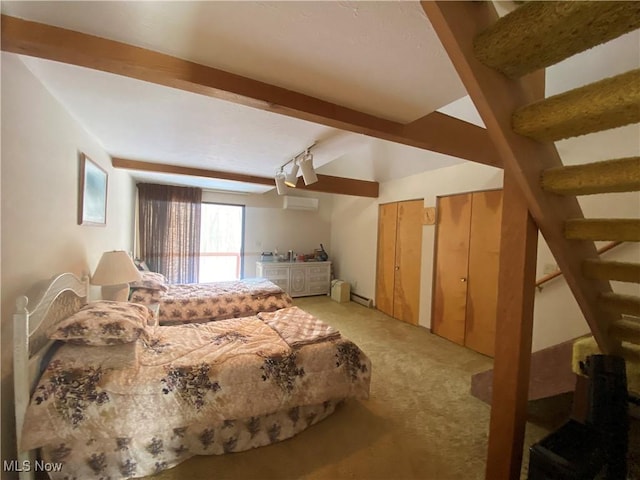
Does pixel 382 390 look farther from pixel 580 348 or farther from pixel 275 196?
pixel 275 196

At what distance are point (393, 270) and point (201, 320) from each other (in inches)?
120

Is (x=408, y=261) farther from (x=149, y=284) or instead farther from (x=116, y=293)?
(x=116, y=293)

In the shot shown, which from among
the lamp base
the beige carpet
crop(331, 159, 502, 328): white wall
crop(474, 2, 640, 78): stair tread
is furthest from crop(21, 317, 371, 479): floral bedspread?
crop(331, 159, 502, 328): white wall

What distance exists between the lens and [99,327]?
59.1 inches

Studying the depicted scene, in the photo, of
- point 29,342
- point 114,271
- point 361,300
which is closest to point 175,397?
point 29,342

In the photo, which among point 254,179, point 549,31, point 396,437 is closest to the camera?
point 549,31

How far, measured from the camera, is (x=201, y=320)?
122 inches

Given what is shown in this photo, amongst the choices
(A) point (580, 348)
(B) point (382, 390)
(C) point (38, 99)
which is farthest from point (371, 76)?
(B) point (382, 390)

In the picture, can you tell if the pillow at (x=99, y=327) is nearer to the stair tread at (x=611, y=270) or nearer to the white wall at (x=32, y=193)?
the white wall at (x=32, y=193)

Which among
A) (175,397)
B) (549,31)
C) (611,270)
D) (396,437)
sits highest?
(549,31)

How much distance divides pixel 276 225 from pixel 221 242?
3.92 ft

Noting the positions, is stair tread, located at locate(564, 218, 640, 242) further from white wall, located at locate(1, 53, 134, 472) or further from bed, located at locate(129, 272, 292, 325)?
bed, located at locate(129, 272, 292, 325)

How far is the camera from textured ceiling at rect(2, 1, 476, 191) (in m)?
0.94
